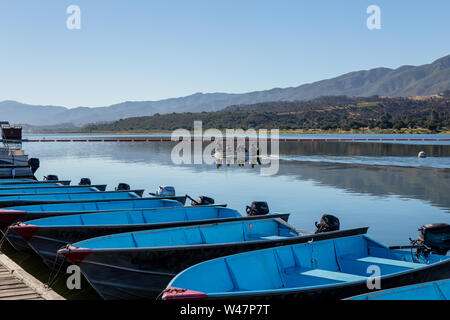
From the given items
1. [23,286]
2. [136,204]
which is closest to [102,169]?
[136,204]

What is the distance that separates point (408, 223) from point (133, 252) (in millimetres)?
14450

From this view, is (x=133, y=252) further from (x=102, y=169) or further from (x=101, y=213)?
(x=102, y=169)

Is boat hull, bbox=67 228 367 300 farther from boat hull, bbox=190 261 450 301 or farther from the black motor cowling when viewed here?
the black motor cowling

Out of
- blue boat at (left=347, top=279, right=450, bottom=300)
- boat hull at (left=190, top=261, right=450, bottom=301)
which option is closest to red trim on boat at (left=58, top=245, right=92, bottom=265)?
boat hull at (left=190, top=261, right=450, bottom=301)

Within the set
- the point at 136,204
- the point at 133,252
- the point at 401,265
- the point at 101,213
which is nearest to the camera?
the point at 133,252

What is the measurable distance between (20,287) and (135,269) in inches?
96.5

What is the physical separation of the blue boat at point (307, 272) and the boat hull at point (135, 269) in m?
1.42

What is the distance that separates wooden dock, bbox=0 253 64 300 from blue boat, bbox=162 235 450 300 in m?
3.17

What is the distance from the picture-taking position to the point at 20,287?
941cm

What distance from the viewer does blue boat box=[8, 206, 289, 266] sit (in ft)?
35.3

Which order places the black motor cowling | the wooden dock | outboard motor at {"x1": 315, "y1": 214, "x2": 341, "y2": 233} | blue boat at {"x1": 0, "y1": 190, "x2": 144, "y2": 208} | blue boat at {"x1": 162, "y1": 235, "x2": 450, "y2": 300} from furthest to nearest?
1. blue boat at {"x1": 0, "y1": 190, "x2": 144, "y2": 208}
2. outboard motor at {"x1": 315, "y1": 214, "x2": 341, "y2": 233}
3. the black motor cowling
4. the wooden dock
5. blue boat at {"x1": 162, "y1": 235, "x2": 450, "y2": 300}

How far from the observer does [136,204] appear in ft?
54.0

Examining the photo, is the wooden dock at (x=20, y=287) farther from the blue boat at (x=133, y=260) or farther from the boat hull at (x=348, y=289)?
the boat hull at (x=348, y=289)
